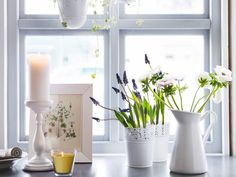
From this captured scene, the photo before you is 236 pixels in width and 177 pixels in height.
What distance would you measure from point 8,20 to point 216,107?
1.22 meters

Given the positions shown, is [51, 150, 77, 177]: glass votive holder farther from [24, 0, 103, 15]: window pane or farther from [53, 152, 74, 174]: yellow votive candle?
[24, 0, 103, 15]: window pane

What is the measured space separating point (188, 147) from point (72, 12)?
86 cm

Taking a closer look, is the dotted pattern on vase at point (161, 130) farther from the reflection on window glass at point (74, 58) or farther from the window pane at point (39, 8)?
the window pane at point (39, 8)

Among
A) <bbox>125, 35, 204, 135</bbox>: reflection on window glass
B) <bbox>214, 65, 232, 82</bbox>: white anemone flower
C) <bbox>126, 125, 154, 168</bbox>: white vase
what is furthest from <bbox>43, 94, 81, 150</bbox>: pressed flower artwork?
<bbox>214, 65, 232, 82</bbox>: white anemone flower

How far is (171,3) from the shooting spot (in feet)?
7.95

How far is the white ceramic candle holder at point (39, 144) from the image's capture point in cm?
184

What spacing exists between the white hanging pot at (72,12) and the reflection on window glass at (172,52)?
367 mm

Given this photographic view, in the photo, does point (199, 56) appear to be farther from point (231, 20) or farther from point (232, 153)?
point (232, 153)

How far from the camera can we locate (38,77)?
1870mm

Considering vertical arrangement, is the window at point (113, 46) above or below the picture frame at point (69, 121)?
above

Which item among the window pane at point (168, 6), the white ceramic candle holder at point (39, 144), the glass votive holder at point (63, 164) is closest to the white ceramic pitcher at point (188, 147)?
the glass votive holder at point (63, 164)

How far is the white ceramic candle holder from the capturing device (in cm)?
184

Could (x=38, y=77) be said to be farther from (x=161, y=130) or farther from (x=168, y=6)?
(x=168, y=6)

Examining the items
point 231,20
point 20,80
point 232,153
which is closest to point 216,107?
point 232,153
